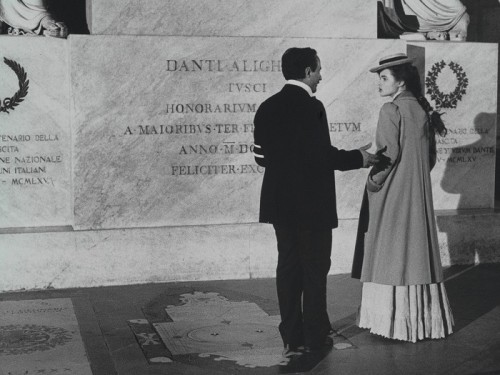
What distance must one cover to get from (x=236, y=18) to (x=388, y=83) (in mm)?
2582

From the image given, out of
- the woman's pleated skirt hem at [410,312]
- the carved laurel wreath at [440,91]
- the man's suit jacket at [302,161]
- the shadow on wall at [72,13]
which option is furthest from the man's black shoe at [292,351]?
the shadow on wall at [72,13]

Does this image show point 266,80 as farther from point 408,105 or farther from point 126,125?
point 408,105

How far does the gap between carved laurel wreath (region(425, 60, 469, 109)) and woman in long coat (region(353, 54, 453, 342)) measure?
2.91 metres

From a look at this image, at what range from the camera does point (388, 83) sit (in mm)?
6004

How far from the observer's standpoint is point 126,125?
783 cm

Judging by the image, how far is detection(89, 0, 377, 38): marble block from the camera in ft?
25.9

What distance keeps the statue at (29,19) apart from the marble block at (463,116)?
3.40 m

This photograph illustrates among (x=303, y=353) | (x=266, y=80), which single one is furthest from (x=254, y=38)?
(x=303, y=353)

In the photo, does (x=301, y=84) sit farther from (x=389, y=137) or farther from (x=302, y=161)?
(x=389, y=137)

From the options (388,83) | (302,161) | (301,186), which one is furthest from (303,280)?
(388,83)

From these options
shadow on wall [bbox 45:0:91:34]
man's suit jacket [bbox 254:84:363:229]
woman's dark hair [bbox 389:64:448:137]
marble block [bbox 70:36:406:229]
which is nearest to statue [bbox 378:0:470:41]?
marble block [bbox 70:36:406:229]

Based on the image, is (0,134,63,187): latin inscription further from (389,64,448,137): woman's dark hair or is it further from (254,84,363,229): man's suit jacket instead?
(389,64,448,137): woman's dark hair

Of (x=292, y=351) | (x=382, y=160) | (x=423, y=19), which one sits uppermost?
(x=423, y=19)

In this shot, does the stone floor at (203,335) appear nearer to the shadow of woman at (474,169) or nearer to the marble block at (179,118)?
the marble block at (179,118)
